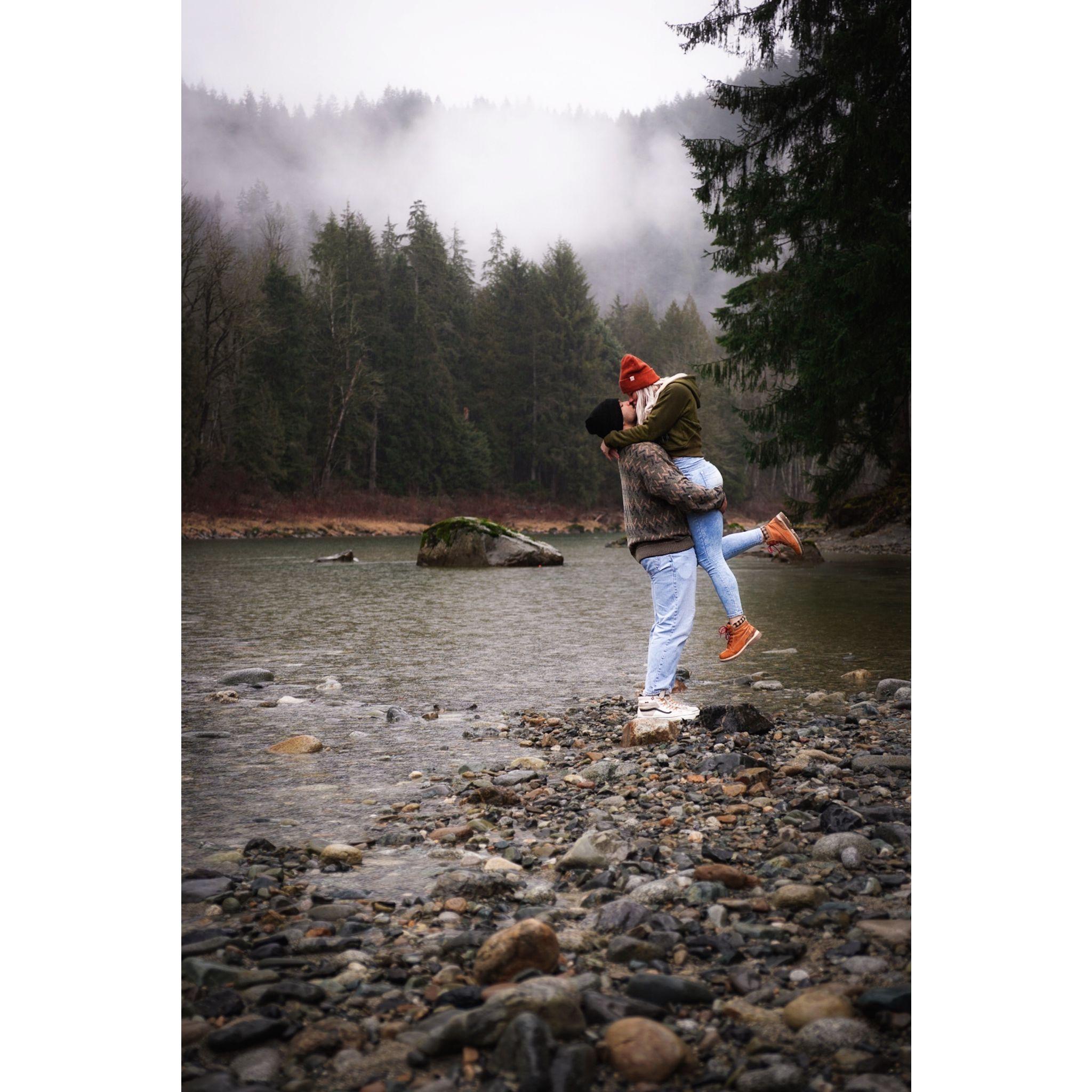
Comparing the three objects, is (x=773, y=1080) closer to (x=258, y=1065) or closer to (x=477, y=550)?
(x=258, y=1065)

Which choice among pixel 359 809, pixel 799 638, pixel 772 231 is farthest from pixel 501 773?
pixel 772 231

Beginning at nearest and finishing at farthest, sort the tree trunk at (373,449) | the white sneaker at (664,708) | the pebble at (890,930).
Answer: the pebble at (890,930) → the white sneaker at (664,708) → the tree trunk at (373,449)

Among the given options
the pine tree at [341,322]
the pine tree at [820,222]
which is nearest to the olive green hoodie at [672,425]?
the pine tree at [820,222]

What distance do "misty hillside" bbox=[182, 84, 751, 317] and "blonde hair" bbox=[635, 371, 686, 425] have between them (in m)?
134

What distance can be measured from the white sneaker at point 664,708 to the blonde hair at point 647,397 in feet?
4.91

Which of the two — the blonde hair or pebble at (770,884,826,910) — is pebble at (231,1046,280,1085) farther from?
the blonde hair

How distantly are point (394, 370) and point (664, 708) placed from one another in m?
52.3

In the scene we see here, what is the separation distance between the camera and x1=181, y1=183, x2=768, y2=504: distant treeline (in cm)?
4250

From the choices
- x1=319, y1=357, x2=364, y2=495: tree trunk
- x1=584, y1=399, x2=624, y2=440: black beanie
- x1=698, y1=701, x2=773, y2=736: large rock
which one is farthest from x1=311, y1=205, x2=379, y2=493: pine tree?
x1=698, y1=701, x2=773, y2=736: large rock

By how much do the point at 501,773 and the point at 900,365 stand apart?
11899 millimetres

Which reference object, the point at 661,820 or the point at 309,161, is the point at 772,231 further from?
the point at 309,161

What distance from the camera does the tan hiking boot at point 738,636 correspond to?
4758 mm

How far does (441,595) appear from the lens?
12906mm

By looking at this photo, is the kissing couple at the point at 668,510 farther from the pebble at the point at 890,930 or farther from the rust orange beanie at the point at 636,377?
the pebble at the point at 890,930
